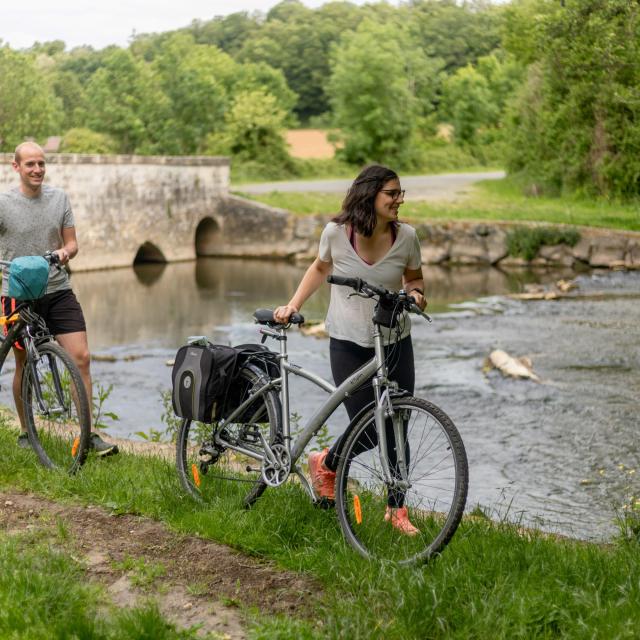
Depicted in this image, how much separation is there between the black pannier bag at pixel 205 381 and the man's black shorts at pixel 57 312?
1.38 meters

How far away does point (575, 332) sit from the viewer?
18.3 m

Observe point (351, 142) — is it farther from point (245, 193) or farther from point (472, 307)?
point (472, 307)

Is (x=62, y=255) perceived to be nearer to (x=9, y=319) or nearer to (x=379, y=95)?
(x=9, y=319)

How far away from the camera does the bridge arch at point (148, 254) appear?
3438 cm

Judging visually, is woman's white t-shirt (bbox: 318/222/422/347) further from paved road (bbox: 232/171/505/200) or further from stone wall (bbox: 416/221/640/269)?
paved road (bbox: 232/171/505/200)

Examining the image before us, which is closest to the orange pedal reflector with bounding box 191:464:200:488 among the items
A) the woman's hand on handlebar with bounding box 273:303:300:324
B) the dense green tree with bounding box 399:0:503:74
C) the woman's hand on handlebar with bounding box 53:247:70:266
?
the woman's hand on handlebar with bounding box 273:303:300:324

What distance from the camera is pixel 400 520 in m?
4.78

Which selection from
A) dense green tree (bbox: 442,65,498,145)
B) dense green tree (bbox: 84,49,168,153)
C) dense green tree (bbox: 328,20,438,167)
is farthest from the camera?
dense green tree (bbox: 442,65,498,145)

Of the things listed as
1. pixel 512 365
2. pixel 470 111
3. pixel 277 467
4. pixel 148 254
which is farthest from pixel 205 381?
pixel 470 111

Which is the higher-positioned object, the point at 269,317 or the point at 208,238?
the point at 269,317

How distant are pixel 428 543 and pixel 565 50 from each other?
40.7ft

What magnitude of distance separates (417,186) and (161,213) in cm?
908

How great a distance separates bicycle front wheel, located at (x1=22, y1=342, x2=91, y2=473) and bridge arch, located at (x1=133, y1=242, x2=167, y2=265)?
2791cm

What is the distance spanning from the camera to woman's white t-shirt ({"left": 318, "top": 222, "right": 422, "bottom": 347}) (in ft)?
16.4
